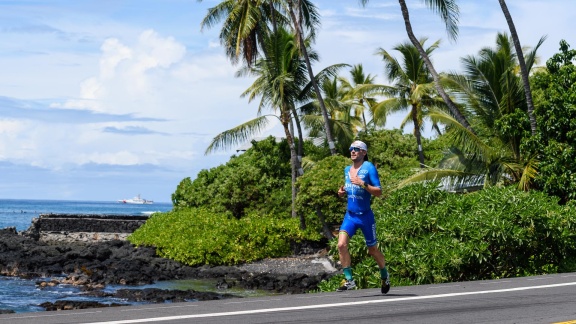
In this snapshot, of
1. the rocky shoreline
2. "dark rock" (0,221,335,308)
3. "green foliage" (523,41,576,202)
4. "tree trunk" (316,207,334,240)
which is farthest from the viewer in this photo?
"tree trunk" (316,207,334,240)

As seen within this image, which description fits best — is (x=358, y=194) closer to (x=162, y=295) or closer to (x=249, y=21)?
(x=162, y=295)

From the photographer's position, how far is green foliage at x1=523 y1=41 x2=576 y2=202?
72.5 feet

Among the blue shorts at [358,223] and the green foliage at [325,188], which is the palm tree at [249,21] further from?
the blue shorts at [358,223]

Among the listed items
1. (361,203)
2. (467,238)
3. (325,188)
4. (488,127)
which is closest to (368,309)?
(361,203)

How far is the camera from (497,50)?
2781 cm

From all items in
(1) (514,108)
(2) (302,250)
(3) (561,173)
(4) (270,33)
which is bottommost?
(2) (302,250)

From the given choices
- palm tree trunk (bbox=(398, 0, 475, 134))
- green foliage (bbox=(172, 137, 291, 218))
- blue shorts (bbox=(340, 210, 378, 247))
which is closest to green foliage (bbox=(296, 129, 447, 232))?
palm tree trunk (bbox=(398, 0, 475, 134))

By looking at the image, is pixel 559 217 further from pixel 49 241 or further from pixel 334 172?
pixel 49 241

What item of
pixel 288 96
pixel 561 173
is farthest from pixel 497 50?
pixel 288 96

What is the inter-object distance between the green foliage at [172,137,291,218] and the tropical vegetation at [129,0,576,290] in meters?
0.08

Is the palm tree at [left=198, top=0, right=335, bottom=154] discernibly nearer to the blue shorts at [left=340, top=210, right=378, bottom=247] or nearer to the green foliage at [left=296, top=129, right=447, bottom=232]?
the green foliage at [left=296, top=129, right=447, bottom=232]

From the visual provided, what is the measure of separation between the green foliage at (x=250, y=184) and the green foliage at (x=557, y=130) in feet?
62.0

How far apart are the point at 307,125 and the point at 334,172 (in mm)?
6425

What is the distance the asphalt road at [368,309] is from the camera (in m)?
9.33
